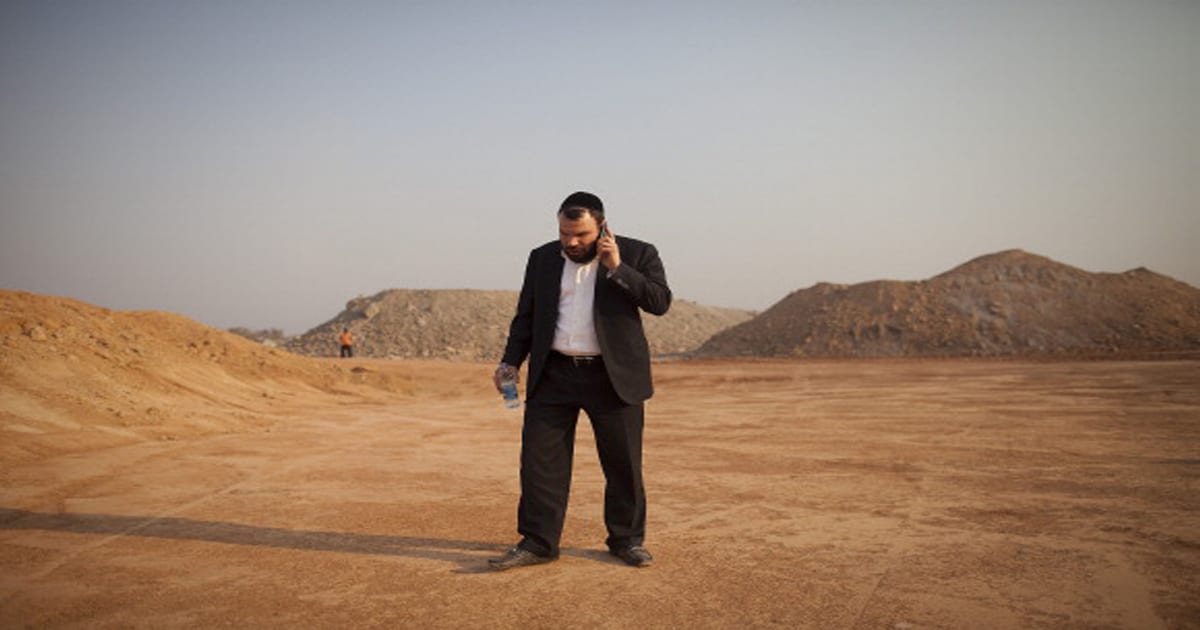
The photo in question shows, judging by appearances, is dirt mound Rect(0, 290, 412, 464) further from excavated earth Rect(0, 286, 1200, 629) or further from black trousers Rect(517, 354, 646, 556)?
black trousers Rect(517, 354, 646, 556)

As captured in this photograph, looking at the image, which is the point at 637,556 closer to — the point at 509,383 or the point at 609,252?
the point at 509,383

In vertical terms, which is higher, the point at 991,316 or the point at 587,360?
the point at 991,316

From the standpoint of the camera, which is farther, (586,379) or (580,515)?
(580,515)

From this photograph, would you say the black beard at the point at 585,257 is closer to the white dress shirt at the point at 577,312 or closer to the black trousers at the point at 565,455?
the white dress shirt at the point at 577,312

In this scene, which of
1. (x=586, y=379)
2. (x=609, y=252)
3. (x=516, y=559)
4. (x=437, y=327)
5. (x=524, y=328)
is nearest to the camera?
(x=609, y=252)

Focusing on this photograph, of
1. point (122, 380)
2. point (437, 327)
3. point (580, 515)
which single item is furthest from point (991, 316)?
point (580, 515)

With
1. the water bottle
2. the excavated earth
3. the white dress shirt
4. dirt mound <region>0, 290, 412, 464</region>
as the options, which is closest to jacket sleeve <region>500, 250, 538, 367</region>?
the water bottle

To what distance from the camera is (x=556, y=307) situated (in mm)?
→ 4500

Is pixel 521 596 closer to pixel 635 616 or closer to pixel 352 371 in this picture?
pixel 635 616

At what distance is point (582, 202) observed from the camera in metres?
4.33

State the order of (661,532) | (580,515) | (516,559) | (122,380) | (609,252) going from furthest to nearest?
1. (122,380)
2. (580,515)
3. (661,532)
4. (516,559)
5. (609,252)

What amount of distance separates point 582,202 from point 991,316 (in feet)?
123

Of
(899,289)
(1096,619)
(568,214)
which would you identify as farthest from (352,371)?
(899,289)

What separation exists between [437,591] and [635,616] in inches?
42.0
